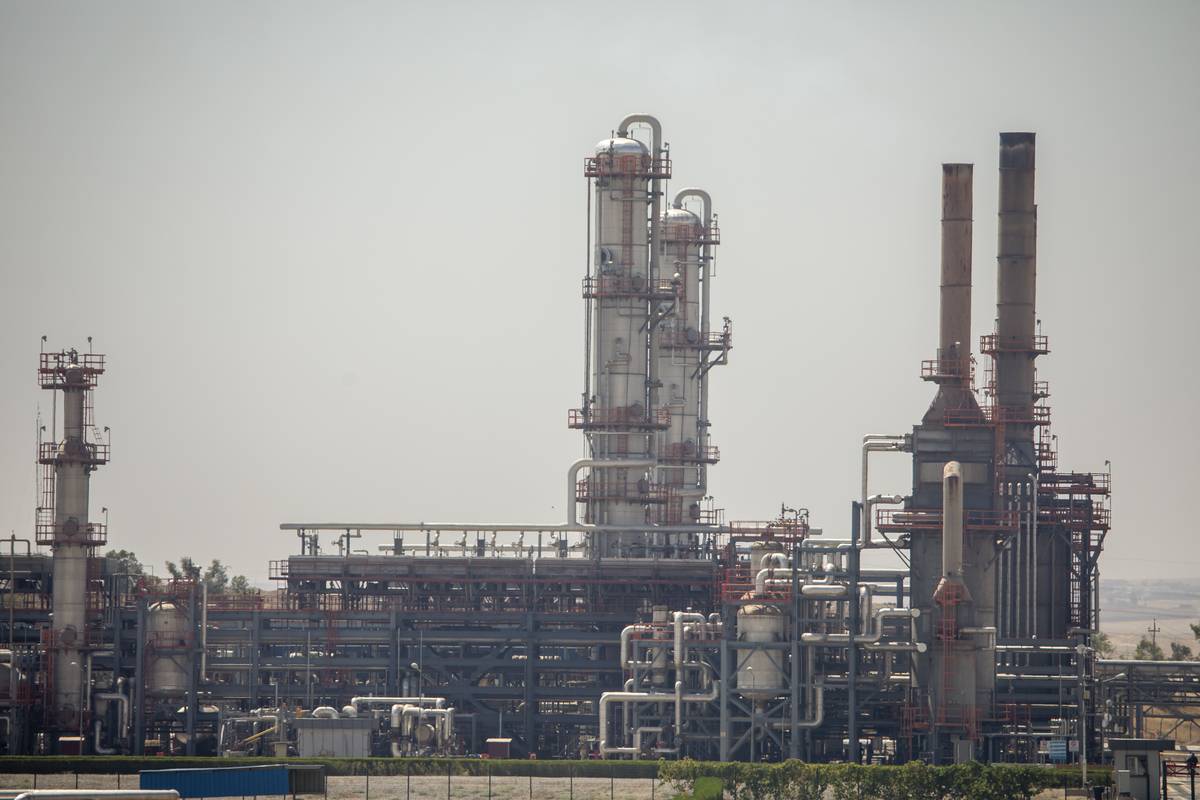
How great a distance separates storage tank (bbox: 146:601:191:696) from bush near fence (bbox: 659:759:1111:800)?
2285cm

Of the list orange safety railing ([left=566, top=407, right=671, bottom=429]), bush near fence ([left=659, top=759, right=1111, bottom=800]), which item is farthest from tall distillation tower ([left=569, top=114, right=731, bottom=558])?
bush near fence ([left=659, top=759, right=1111, bottom=800])

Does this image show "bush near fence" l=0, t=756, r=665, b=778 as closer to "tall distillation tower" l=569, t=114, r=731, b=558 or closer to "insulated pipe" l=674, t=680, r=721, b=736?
"insulated pipe" l=674, t=680, r=721, b=736

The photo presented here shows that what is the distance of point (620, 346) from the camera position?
311 feet

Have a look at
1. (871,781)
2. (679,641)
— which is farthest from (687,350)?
(871,781)

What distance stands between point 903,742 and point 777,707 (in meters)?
5.08

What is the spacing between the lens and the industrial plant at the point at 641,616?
276ft

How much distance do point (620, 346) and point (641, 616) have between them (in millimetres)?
11706

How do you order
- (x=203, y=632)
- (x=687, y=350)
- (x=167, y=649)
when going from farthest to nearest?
(x=687, y=350) → (x=167, y=649) → (x=203, y=632)

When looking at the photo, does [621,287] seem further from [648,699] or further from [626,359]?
[648,699]

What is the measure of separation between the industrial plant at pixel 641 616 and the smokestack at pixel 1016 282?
9 centimetres

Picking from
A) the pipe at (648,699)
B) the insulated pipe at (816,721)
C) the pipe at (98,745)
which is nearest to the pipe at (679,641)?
the pipe at (648,699)

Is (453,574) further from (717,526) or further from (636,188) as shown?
(636,188)

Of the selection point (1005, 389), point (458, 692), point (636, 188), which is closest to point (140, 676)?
point (458, 692)

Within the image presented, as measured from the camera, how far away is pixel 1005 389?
93.2m
